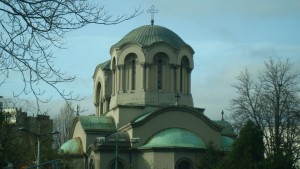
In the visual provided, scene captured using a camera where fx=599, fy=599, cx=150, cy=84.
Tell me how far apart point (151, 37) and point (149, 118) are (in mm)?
7020

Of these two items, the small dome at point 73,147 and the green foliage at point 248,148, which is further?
the small dome at point 73,147

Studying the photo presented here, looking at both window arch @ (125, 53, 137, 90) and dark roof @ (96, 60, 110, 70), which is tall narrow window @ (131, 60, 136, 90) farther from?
dark roof @ (96, 60, 110, 70)

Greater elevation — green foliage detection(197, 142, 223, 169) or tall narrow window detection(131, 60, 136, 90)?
tall narrow window detection(131, 60, 136, 90)

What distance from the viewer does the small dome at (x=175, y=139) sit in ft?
126

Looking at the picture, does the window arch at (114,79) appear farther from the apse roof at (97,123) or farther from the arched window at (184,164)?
the arched window at (184,164)

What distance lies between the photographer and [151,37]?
145ft

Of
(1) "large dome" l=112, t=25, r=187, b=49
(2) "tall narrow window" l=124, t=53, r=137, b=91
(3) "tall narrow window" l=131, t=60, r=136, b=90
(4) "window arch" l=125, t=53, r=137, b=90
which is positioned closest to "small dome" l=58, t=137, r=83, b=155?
(2) "tall narrow window" l=124, t=53, r=137, b=91

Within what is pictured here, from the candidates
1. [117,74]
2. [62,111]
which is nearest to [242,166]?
[117,74]

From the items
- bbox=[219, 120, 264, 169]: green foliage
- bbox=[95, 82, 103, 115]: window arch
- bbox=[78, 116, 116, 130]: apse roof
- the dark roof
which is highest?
the dark roof

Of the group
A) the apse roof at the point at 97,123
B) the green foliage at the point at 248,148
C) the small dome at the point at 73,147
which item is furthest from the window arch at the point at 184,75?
the green foliage at the point at 248,148

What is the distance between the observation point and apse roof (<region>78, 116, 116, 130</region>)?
143 feet

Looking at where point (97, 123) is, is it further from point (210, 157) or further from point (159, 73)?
point (210, 157)

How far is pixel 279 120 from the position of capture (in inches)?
1233

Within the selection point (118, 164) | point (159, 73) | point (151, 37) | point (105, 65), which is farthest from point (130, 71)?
point (118, 164)
